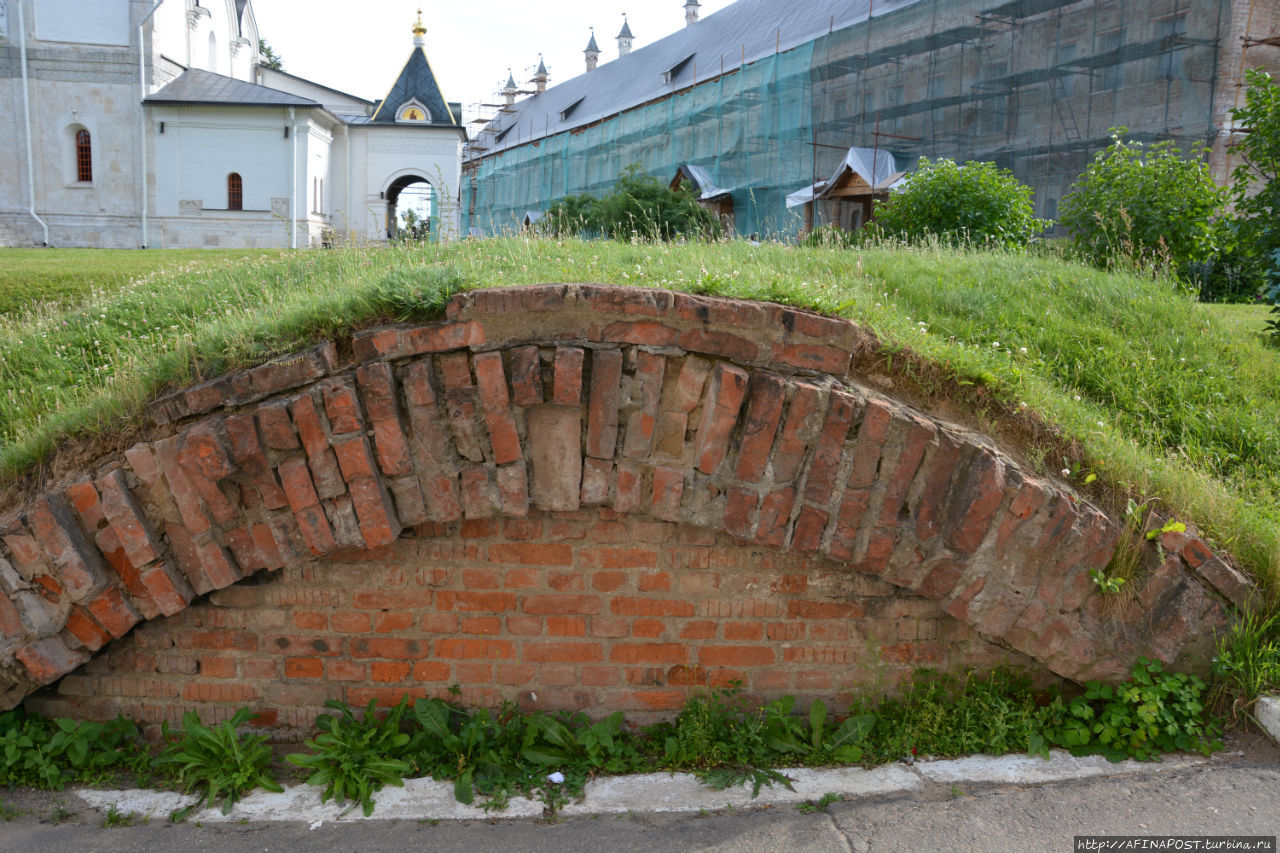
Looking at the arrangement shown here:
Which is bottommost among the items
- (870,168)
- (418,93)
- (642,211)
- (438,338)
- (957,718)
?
(957,718)

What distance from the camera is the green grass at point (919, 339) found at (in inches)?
138

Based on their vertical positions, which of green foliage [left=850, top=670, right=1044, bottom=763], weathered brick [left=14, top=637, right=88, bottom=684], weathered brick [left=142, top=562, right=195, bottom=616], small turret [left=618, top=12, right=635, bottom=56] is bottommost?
green foliage [left=850, top=670, right=1044, bottom=763]

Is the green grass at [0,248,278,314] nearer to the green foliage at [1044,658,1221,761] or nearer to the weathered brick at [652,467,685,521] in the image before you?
the weathered brick at [652,467,685,521]

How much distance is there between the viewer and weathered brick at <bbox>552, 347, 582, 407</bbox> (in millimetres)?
3178

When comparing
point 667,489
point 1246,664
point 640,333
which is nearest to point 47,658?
point 667,489

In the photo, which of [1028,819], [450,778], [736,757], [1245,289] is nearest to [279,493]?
[450,778]

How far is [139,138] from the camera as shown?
2820cm

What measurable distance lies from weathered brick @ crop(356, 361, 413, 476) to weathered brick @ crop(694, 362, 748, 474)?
1.08 m

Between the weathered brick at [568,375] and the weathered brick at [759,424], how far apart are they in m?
0.63

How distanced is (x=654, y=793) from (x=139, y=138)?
1244 inches

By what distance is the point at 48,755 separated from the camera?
10.7 ft

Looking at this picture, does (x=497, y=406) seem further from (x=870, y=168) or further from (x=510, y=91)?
(x=510, y=91)

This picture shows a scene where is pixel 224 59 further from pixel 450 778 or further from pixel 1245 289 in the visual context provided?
pixel 450 778

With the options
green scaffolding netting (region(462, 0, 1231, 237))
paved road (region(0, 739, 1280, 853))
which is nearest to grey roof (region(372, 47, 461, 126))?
green scaffolding netting (region(462, 0, 1231, 237))
